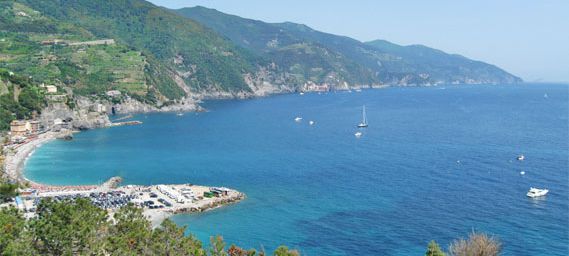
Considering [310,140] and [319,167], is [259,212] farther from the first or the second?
[310,140]

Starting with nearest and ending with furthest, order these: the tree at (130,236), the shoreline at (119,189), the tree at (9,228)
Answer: the tree at (9,228)
the tree at (130,236)
the shoreline at (119,189)

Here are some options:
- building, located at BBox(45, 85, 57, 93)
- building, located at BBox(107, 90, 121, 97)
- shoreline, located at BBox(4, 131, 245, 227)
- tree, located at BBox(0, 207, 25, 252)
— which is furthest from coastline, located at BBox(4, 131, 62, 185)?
building, located at BBox(107, 90, 121, 97)

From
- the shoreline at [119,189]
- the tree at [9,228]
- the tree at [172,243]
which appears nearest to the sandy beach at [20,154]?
the shoreline at [119,189]

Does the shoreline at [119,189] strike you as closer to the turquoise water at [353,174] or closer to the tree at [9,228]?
the turquoise water at [353,174]

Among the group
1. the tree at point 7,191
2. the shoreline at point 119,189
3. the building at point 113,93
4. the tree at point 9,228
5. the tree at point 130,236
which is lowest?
the shoreline at point 119,189

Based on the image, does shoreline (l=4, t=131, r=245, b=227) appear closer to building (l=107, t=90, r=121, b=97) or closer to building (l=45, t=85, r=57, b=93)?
building (l=45, t=85, r=57, b=93)
